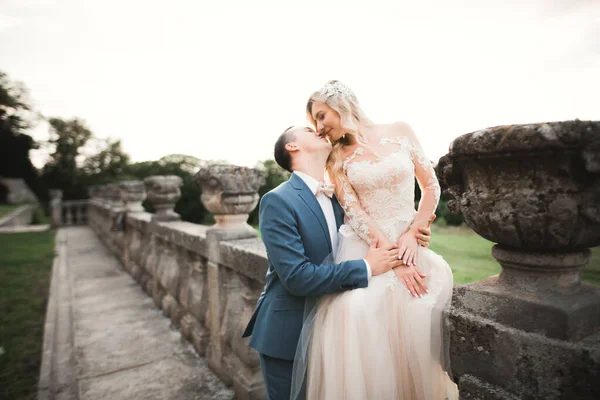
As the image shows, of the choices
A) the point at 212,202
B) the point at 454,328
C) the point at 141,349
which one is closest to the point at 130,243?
the point at 141,349

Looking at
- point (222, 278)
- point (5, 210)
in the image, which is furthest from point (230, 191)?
point (5, 210)

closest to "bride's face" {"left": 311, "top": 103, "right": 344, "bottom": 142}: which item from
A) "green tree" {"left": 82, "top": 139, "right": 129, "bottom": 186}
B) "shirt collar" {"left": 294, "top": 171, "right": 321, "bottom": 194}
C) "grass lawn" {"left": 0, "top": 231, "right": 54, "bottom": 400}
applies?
"shirt collar" {"left": 294, "top": 171, "right": 321, "bottom": 194}

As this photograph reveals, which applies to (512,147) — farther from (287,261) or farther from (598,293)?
(287,261)

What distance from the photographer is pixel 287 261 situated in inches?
61.9

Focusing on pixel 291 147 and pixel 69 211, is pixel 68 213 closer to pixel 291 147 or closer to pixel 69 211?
pixel 69 211

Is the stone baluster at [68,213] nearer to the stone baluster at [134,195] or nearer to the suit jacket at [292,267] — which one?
the stone baluster at [134,195]

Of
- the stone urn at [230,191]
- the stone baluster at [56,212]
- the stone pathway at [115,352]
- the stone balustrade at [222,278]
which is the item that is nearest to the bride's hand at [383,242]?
the stone balustrade at [222,278]

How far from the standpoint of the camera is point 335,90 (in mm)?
1815

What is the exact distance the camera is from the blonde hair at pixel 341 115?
1.82 metres

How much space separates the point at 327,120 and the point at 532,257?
1.10 m

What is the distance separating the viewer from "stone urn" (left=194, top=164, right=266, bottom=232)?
313 cm

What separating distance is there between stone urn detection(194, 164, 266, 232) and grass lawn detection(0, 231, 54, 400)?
90.2 inches

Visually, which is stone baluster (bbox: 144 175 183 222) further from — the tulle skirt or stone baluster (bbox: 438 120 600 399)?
stone baluster (bbox: 438 120 600 399)

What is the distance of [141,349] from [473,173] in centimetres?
409
